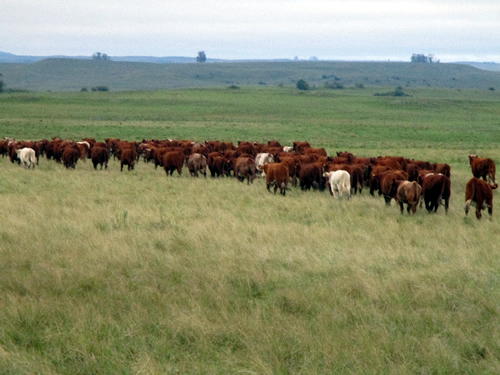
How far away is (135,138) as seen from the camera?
38.8 m

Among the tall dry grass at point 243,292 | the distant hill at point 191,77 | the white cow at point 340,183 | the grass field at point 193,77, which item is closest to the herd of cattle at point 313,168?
the white cow at point 340,183

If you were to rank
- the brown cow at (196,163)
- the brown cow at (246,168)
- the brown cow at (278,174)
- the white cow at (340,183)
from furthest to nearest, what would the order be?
the brown cow at (196,163), the brown cow at (246,168), the brown cow at (278,174), the white cow at (340,183)

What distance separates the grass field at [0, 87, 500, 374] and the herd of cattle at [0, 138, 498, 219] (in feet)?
1.66

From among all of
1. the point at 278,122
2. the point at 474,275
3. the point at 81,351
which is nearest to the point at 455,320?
the point at 474,275

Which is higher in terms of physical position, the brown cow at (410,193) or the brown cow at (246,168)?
the brown cow at (410,193)

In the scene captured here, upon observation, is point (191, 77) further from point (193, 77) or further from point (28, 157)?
point (28, 157)

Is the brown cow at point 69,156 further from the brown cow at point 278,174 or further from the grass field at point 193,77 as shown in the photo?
the grass field at point 193,77

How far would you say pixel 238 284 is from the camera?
23.6 feet

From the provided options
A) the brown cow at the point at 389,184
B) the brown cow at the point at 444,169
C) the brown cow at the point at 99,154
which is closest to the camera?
the brown cow at the point at 389,184

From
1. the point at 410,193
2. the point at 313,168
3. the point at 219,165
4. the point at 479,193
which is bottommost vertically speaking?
the point at 219,165

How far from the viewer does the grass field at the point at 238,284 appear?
520cm

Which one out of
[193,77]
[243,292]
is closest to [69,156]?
[243,292]

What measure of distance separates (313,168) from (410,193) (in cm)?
451

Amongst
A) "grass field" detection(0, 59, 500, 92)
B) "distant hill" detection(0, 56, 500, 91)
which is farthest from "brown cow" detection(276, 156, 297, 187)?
"distant hill" detection(0, 56, 500, 91)
